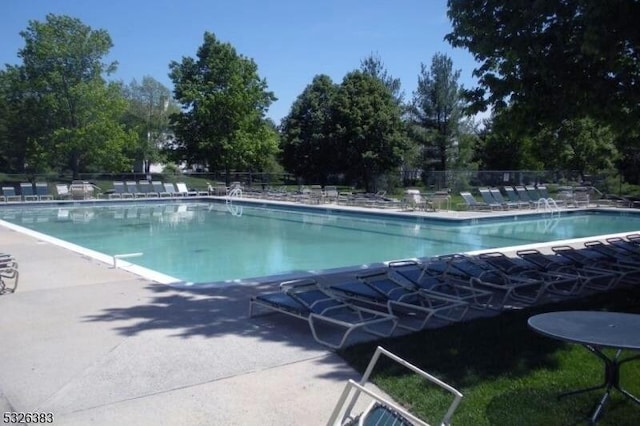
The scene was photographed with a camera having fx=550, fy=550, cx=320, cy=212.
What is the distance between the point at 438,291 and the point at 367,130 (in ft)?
84.7

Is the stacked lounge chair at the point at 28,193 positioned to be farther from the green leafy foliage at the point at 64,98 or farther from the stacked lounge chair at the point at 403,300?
the stacked lounge chair at the point at 403,300

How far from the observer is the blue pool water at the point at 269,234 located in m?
11.7

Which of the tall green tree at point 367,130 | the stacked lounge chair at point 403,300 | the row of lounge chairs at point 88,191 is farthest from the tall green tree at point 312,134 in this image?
the stacked lounge chair at point 403,300

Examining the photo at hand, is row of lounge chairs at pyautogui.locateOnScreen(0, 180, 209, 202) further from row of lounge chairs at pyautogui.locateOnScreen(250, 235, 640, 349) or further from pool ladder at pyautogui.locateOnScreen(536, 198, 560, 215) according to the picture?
row of lounge chairs at pyautogui.locateOnScreen(250, 235, 640, 349)

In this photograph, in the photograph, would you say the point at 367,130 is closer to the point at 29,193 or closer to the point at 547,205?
the point at 547,205

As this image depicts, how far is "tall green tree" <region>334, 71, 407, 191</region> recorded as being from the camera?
1238 inches

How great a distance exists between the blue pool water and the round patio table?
699cm

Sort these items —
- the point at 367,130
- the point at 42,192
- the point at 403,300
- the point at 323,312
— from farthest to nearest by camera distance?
1. the point at 367,130
2. the point at 42,192
3. the point at 403,300
4. the point at 323,312

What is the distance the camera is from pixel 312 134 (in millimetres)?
33688

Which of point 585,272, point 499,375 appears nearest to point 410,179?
point 585,272

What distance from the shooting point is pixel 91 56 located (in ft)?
102

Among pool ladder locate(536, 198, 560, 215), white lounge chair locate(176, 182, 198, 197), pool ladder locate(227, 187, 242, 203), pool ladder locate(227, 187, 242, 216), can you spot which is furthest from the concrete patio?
pool ladder locate(227, 187, 242, 203)

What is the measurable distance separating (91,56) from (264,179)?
39.4ft

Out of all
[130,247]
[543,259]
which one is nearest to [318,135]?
[130,247]
